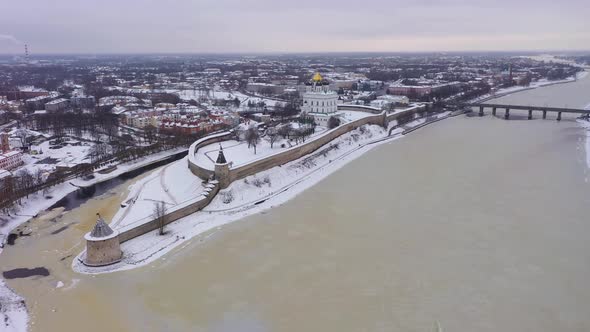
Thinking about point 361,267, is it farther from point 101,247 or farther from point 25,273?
point 25,273

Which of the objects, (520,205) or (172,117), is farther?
(172,117)

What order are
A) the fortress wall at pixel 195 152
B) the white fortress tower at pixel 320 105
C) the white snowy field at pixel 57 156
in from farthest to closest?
the white fortress tower at pixel 320 105
the white snowy field at pixel 57 156
the fortress wall at pixel 195 152

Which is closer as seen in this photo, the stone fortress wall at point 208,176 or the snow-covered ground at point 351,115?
the stone fortress wall at point 208,176

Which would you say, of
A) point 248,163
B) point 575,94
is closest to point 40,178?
point 248,163

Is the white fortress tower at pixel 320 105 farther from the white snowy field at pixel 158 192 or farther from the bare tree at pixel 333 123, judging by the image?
the white snowy field at pixel 158 192

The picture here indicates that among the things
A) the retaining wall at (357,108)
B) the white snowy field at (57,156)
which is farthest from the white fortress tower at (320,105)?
the white snowy field at (57,156)

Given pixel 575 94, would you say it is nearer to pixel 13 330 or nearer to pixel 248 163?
pixel 248 163
